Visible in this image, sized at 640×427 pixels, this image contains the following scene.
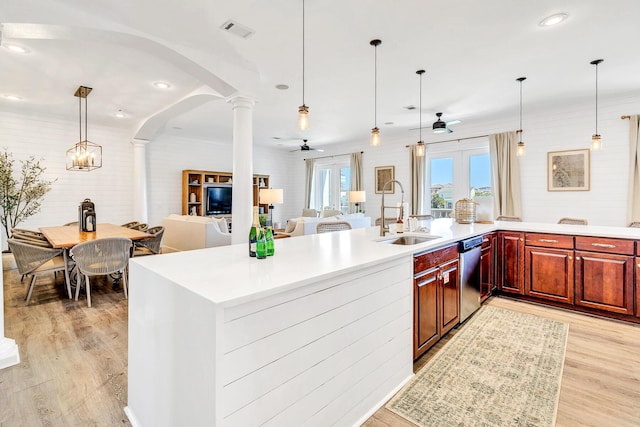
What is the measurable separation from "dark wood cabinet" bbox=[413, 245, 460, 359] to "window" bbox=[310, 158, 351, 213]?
6.76 m

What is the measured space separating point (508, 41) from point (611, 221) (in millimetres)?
3958

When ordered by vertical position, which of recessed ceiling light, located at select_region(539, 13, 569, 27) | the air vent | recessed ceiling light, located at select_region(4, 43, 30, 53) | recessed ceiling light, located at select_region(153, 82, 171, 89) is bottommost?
the air vent

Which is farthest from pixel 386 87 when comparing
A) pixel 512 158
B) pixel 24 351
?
pixel 24 351

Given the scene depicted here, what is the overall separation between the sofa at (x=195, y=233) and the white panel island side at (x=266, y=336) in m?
3.67

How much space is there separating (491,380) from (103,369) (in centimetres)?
276

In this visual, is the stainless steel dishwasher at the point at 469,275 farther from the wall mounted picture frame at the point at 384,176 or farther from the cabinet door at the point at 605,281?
the wall mounted picture frame at the point at 384,176

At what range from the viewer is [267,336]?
128cm

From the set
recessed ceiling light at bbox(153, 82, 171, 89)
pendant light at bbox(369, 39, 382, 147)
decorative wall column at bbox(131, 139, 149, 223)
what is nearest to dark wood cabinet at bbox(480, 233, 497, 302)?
pendant light at bbox(369, 39, 382, 147)

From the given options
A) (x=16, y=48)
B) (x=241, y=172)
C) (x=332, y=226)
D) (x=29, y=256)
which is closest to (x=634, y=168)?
(x=332, y=226)

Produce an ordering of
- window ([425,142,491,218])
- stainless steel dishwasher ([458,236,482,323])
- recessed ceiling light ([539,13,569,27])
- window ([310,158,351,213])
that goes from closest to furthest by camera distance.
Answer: recessed ceiling light ([539,13,569,27]) → stainless steel dishwasher ([458,236,482,323]) → window ([425,142,491,218]) → window ([310,158,351,213])

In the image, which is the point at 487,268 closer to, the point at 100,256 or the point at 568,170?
the point at 568,170

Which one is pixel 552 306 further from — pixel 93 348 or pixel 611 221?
pixel 93 348

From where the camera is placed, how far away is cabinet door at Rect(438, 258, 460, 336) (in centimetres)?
261

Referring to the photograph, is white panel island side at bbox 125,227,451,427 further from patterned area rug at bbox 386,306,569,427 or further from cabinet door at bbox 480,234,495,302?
cabinet door at bbox 480,234,495,302
